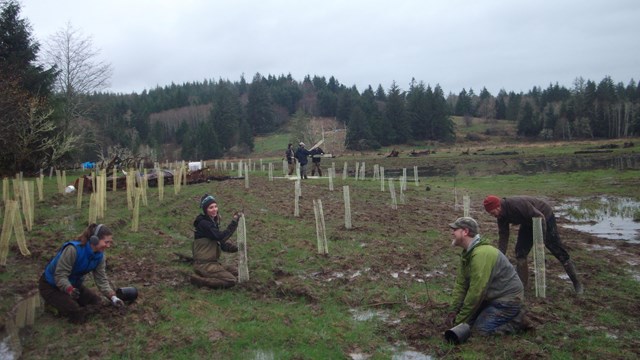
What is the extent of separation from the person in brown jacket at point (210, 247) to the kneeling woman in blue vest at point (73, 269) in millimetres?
2015

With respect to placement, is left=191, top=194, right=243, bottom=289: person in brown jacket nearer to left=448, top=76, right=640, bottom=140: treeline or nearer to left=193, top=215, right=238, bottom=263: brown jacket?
left=193, top=215, right=238, bottom=263: brown jacket

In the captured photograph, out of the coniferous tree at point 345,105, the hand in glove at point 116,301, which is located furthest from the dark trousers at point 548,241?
the coniferous tree at point 345,105

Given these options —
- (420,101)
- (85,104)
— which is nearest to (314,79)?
(420,101)

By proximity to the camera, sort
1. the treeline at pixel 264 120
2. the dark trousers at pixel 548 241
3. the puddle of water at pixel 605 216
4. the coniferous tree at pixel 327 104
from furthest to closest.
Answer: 1. the coniferous tree at pixel 327 104
2. the treeline at pixel 264 120
3. the puddle of water at pixel 605 216
4. the dark trousers at pixel 548 241

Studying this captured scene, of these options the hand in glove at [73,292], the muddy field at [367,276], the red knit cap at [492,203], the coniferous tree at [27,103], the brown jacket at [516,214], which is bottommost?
the muddy field at [367,276]

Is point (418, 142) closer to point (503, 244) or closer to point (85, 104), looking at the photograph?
point (85, 104)

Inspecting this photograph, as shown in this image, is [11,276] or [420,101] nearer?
[11,276]

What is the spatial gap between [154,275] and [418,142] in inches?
3431

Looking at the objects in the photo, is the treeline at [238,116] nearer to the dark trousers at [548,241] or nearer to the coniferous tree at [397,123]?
the coniferous tree at [397,123]

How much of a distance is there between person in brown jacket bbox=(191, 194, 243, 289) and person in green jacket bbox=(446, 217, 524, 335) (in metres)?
4.60

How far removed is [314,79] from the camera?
17162cm

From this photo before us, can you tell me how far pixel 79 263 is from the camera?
25.1 ft

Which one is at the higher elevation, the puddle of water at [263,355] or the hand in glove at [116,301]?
the hand in glove at [116,301]

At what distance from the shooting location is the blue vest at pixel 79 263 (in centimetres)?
755
